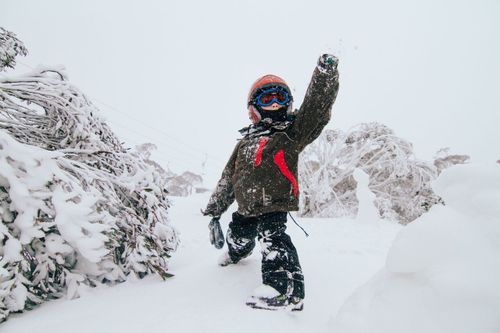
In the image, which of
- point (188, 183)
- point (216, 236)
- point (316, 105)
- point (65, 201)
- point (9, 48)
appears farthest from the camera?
point (188, 183)

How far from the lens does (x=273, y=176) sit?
203 centimetres

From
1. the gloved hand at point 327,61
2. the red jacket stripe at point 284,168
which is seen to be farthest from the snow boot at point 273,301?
the gloved hand at point 327,61

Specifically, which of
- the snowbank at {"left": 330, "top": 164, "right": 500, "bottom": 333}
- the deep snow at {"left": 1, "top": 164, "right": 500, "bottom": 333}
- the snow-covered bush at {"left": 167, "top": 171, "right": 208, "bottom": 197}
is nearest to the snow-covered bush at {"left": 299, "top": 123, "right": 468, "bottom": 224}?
the deep snow at {"left": 1, "top": 164, "right": 500, "bottom": 333}

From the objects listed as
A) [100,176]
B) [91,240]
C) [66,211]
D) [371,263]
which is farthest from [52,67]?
[371,263]

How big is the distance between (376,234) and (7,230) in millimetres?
4013

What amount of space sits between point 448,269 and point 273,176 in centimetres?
124

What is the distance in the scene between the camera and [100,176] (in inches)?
83.4

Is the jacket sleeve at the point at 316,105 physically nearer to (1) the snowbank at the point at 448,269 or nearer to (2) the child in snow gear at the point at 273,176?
(2) the child in snow gear at the point at 273,176

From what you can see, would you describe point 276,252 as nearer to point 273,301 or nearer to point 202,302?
point 273,301

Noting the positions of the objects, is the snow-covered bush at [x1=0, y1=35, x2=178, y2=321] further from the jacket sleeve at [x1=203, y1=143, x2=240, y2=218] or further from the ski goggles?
the ski goggles

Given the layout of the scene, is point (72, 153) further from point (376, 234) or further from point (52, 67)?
point (376, 234)

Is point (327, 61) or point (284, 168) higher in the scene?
point (327, 61)

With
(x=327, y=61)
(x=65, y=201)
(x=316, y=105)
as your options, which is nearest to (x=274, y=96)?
(x=316, y=105)

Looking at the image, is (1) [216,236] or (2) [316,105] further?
(1) [216,236]
